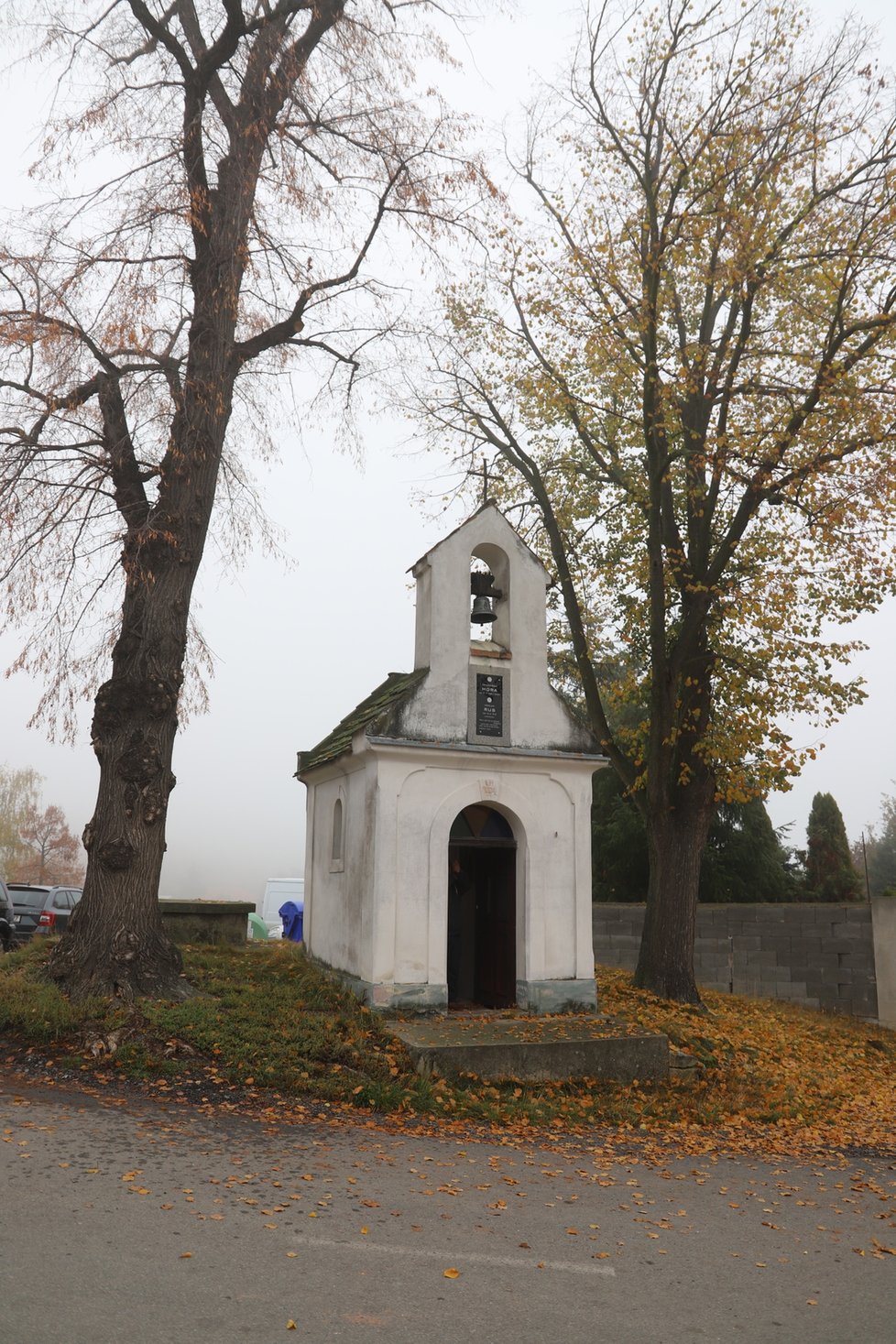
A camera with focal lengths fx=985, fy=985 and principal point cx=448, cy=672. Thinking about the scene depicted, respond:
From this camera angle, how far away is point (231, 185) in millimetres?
12133

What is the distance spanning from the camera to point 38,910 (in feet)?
64.2

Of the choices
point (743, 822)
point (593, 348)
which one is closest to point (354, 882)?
point (593, 348)

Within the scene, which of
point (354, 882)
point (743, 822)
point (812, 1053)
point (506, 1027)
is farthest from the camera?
point (743, 822)

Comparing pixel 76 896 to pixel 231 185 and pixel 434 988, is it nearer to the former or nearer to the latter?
pixel 434 988

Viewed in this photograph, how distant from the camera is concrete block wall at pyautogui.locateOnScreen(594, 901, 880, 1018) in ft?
52.6

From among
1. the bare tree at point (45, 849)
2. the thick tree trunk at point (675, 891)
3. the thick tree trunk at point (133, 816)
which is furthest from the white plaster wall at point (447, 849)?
the bare tree at point (45, 849)

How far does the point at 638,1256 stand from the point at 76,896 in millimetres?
17708

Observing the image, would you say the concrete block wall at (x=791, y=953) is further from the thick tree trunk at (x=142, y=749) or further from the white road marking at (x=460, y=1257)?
the white road marking at (x=460, y=1257)

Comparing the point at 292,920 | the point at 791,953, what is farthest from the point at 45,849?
the point at 791,953

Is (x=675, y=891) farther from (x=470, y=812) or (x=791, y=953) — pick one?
(x=470, y=812)

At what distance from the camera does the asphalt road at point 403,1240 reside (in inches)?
177

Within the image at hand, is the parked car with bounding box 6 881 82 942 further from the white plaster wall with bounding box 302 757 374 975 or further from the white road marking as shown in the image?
the white road marking

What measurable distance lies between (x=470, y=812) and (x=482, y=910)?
163 centimetres

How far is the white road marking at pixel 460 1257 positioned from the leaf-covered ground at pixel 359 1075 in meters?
2.76
